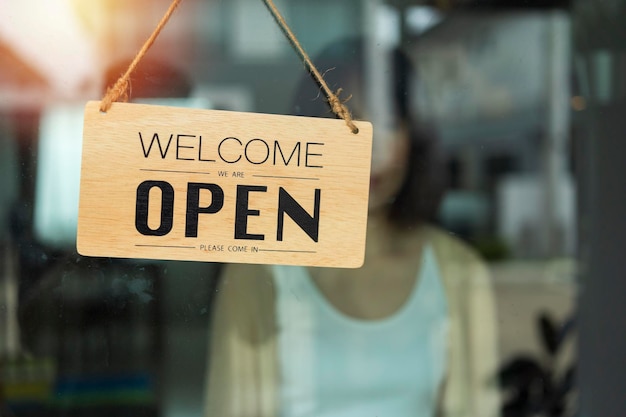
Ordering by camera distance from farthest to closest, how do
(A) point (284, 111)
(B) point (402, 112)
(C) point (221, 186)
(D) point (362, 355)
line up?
1. (B) point (402, 112)
2. (D) point (362, 355)
3. (A) point (284, 111)
4. (C) point (221, 186)

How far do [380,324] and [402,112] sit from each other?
402mm

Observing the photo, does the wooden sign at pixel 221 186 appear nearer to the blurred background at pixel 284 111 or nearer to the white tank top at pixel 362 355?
the blurred background at pixel 284 111

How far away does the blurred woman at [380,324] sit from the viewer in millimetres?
833

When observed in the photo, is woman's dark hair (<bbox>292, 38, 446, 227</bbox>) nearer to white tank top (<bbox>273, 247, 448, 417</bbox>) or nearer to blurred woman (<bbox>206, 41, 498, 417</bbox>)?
blurred woman (<bbox>206, 41, 498, 417</bbox>)

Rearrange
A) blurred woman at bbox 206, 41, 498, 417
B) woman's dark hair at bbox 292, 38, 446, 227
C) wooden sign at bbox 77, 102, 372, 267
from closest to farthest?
wooden sign at bbox 77, 102, 372, 267 < woman's dark hair at bbox 292, 38, 446, 227 < blurred woman at bbox 206, 41, 498, 417

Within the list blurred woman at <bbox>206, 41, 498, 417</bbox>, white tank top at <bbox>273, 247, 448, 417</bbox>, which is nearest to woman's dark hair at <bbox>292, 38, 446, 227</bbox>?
blurred woman at <bbox>206, 41, 498, 417</bbox>

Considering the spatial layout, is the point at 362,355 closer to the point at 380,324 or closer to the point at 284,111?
the point at 380,324

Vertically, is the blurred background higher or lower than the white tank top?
higher

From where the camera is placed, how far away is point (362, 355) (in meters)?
1.00

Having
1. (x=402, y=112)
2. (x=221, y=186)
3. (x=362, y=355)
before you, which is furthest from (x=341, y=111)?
(x=402, y=112)

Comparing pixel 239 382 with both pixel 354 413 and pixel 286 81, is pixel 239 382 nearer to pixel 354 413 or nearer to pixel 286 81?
pixel 354 413

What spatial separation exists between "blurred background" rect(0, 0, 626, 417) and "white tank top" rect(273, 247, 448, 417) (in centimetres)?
16

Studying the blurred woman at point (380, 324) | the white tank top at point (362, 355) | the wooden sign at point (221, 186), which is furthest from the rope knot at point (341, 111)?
the white tank top at point (362, 355)

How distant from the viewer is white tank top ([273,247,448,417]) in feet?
2.98
